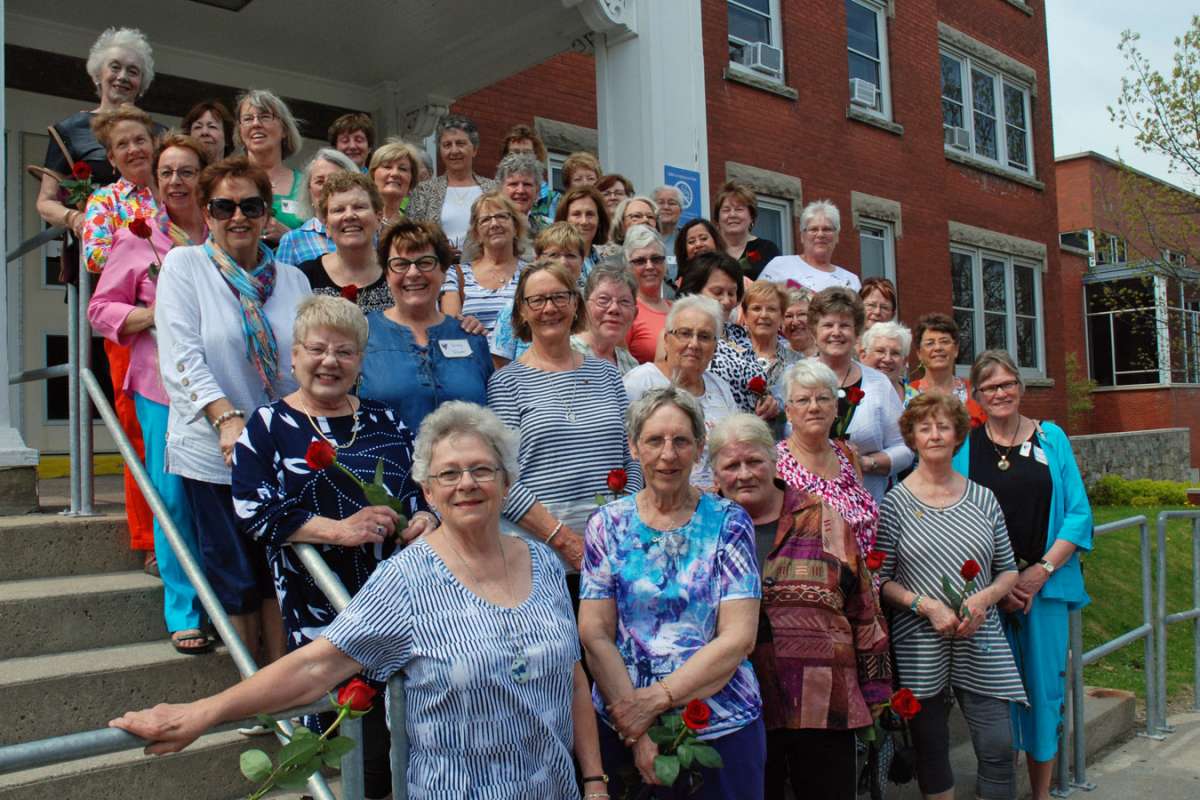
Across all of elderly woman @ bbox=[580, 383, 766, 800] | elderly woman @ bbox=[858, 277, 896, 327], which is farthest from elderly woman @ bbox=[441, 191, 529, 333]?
elderly woman @ bbox=[858, 277, 896, 327]

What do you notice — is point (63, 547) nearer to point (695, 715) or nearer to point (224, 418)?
point (224, 418)

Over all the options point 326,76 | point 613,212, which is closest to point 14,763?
point 613,212

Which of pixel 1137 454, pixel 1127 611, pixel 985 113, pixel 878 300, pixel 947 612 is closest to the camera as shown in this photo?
pixel 947 612

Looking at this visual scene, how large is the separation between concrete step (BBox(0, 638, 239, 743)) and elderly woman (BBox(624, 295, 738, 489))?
1.75m

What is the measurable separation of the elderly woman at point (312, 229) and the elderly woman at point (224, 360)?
2.08ft

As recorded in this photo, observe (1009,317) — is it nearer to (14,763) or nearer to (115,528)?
(115,528)

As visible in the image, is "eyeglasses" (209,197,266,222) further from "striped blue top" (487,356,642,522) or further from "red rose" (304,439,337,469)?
"red rose" (304,439,337,469)

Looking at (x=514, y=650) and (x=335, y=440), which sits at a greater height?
(x=335, y=440)

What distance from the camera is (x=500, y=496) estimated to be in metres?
2.55

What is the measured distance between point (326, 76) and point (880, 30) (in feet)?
29.4

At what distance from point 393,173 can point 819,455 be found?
2362mm

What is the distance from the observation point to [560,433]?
3.39 metres

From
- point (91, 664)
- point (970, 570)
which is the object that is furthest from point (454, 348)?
point (970, 570)

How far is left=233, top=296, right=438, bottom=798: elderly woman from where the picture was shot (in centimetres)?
279
